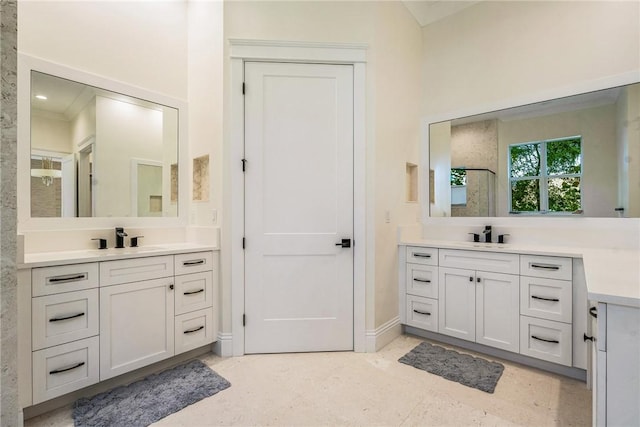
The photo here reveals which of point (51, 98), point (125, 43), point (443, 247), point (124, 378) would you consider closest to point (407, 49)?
point (443, 247)

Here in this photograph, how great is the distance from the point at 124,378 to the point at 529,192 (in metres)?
3.58

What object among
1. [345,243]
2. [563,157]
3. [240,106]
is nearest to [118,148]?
[240,106]

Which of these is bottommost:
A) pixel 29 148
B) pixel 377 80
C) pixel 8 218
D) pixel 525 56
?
pixel 8 218

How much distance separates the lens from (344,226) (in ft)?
8.70

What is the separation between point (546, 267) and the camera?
7.46ft

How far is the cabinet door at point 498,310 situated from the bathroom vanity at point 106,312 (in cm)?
222

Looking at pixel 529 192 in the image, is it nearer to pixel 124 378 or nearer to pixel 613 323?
pixel 613 323

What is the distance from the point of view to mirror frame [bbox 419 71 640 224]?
241 cm

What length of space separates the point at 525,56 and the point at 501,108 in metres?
0.47

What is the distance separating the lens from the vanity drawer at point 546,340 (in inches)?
86.1

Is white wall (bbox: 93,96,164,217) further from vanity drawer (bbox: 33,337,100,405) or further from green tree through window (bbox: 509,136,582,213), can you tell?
green tree through window (bbox: 509,136,582,213)

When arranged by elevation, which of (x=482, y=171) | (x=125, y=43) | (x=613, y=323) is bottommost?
(x=613, y=323)

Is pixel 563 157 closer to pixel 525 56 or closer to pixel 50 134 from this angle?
pixel 525 56

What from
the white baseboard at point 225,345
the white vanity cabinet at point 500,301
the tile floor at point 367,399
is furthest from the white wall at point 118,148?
the white vanity cabinet at point 500,301
